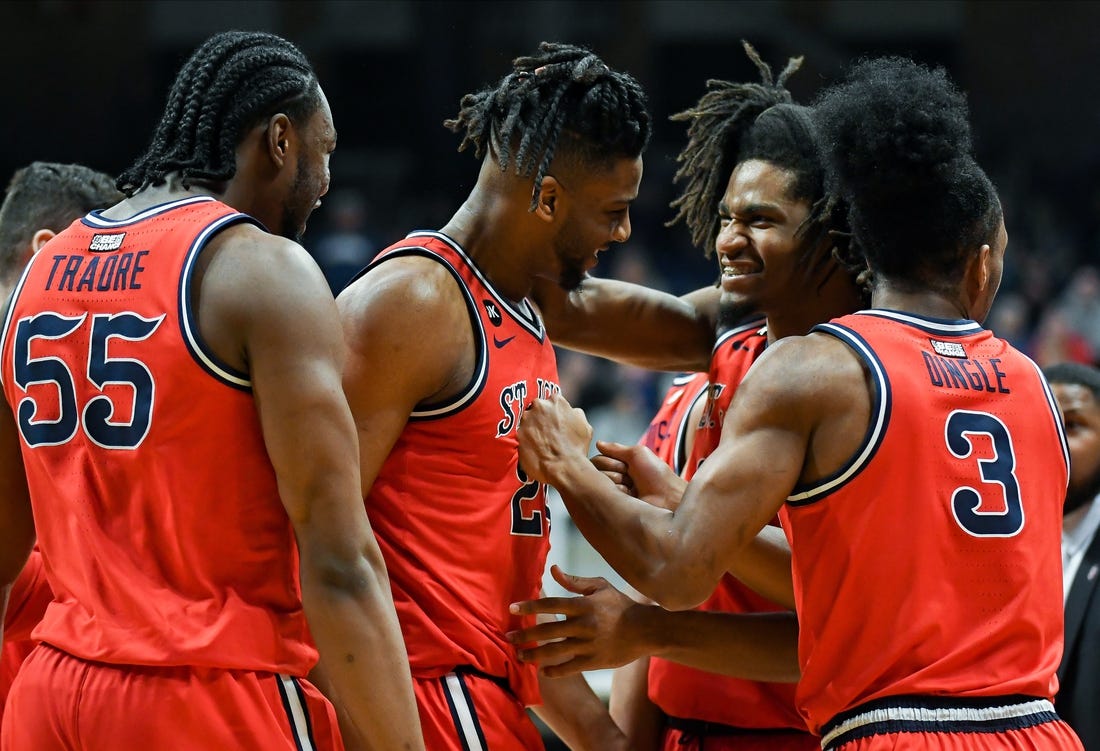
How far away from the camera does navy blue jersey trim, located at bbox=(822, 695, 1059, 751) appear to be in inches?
101

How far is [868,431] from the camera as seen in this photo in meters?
2.61

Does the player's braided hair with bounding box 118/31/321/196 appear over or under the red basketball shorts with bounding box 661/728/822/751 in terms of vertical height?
over

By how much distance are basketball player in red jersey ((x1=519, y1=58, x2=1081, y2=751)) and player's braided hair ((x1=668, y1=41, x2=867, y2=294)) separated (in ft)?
1.67

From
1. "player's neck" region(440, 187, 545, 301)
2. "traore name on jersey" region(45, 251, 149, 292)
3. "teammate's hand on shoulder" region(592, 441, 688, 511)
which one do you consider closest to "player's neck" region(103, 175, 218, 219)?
"traore name on jersey" region(45, 251, 149, 292)

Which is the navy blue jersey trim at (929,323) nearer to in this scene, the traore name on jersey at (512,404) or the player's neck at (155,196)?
the traore name on jersey at (512,404)

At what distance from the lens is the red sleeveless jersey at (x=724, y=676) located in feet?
11.5

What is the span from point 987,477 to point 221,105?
174cm

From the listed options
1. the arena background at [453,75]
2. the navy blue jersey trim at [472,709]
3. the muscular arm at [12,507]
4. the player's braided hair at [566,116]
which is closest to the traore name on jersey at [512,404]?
the player's braided hair at [566,116]

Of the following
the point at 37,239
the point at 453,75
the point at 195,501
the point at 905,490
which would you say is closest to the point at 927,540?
the point at 905,490

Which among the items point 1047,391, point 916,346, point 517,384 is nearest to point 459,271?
point 517,384

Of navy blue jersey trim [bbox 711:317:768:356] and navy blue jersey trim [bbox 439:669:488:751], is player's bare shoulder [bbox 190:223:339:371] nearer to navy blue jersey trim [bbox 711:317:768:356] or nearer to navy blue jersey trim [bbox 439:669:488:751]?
navy blue jersey trim [bbox 439:669:488:751]

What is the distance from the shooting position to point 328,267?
39.8ft

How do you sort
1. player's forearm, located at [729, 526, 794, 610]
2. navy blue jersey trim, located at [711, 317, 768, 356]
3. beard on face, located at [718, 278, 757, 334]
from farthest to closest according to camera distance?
navy blue jersey trim, located at [711, 317, 768, 356], beard on face, located at [718, 278, 757, 334], player's forearm, located at [729, 526, 794, 610]

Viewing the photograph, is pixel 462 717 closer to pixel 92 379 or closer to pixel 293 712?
pixel 293 712
